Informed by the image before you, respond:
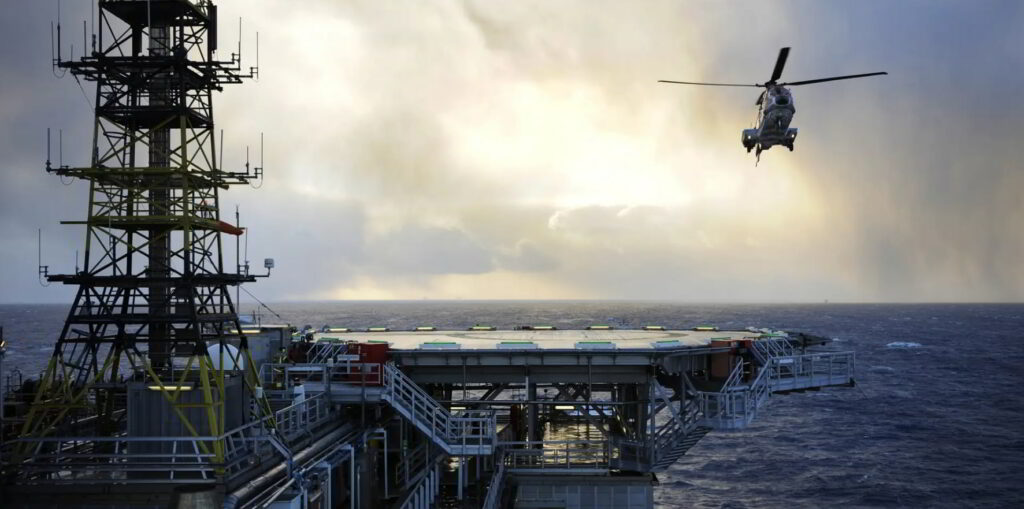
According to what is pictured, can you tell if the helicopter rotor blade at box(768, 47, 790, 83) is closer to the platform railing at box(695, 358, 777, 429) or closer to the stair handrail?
the platform railing at box(695, 358, 777, 429)

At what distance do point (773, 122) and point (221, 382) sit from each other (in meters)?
28.2

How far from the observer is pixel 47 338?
582 feet

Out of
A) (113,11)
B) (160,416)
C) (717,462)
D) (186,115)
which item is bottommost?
(717,462)

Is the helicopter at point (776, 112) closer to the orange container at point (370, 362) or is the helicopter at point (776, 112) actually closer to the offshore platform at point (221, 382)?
the offshore platform at point (221, 382)

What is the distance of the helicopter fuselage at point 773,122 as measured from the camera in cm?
3697

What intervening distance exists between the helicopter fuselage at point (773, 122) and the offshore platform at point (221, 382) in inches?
399

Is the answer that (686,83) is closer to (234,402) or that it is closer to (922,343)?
(234,402)

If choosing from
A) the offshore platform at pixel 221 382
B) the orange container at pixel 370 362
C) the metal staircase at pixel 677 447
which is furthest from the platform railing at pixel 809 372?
the orange container at pixel 370 362

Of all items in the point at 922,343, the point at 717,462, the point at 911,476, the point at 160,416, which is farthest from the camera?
the point at 922,343

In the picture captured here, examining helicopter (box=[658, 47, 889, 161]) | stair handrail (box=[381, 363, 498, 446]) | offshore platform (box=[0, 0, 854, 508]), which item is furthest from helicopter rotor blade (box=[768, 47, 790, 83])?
stair handrail (box=[381, 363, 498, 446])

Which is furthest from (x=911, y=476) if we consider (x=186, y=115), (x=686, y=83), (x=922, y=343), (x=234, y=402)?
(x=922, y=343)

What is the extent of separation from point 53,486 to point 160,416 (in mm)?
3044

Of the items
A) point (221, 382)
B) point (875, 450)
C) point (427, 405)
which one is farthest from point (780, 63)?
point (875, 450)

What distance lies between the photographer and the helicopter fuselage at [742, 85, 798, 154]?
37.0 metres
